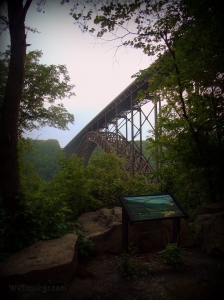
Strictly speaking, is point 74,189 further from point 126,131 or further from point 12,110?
point 126,131

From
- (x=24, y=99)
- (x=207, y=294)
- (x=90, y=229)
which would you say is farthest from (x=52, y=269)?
(x=24, y=99)

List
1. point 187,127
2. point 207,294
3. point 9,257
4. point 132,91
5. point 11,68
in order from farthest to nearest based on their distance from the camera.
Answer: point 132,91
point 187,127
point 11,68
point 9,257
point 207,294

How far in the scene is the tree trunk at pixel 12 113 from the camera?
3.48m

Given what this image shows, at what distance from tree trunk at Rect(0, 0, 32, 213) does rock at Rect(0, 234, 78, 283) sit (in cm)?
88

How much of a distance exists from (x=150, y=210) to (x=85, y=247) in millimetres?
1427

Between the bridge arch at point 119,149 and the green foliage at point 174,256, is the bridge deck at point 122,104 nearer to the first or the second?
the bridge arch at point 119,149

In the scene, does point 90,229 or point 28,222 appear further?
point 90,229

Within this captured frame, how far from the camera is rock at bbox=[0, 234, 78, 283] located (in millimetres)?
2568

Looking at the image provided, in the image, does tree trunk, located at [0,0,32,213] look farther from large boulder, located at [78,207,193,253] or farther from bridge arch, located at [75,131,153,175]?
bridge arch, located at [75,131,153,175]

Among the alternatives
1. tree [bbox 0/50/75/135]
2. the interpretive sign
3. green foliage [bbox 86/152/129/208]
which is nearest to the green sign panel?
the interpretive sign

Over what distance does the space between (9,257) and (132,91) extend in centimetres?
1432

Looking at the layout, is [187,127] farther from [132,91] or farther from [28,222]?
[132,91]

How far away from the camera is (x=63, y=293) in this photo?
2521mm

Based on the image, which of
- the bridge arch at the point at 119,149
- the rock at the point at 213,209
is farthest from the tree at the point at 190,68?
the bridge arch at the point at 119,149
